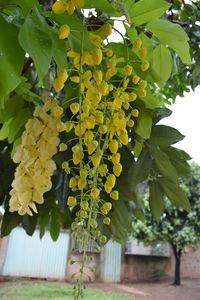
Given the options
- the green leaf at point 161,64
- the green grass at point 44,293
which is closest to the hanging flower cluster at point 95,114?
the green leaf at point 161,64

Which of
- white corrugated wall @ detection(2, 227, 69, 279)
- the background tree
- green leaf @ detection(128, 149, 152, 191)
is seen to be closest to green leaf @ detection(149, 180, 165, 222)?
green leaf @ detection(128, 149, 152, 191)

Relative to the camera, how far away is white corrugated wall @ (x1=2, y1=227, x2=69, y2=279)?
6320mm

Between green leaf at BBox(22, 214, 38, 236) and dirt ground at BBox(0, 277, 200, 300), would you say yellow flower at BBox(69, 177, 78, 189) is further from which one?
dirt ground at BBox(0, 277, 200, 300)

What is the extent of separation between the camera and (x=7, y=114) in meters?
0.69

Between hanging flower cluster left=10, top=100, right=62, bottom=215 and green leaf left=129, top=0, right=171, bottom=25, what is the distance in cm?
18

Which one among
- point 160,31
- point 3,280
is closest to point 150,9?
point 160,31

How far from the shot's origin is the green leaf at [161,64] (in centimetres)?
57

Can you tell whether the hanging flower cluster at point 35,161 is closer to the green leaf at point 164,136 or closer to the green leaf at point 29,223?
the green leaf at point 164,136

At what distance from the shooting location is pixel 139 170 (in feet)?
2.31

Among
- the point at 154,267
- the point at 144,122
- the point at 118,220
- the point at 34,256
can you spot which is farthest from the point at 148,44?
the point at 154,267

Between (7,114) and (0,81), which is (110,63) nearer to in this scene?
(0,81)

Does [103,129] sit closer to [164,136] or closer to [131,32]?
[131,32]

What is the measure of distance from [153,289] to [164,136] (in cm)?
696

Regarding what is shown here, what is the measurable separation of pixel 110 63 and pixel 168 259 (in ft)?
29.3
